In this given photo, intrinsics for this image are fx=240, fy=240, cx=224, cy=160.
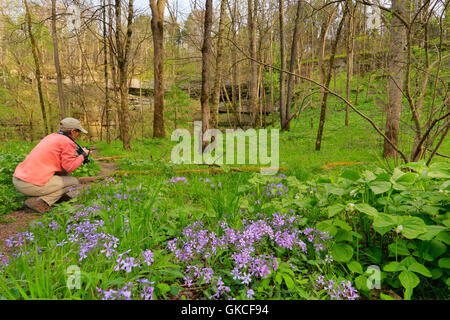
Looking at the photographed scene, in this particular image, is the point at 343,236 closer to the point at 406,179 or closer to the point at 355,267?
the point at 355,267

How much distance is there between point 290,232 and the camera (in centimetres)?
181

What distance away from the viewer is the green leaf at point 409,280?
1.25 m

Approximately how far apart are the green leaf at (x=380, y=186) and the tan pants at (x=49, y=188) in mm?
3894

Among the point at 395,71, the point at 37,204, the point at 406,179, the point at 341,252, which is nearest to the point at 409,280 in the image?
the point at 341,252

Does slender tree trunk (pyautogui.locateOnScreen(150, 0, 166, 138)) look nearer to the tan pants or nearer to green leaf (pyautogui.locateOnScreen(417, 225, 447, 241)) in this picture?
the tan pants

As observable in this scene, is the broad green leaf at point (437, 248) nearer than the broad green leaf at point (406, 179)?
Yes

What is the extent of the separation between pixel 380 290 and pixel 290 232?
624 millimetres

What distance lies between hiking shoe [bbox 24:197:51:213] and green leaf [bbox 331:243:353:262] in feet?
11.9

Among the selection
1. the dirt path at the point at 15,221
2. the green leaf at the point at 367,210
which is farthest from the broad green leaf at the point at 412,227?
the dirt path at the point at 15,221

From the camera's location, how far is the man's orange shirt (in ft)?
11.0

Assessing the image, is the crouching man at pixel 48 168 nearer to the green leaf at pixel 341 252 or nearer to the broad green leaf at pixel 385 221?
the green leaf at pixel 341 252

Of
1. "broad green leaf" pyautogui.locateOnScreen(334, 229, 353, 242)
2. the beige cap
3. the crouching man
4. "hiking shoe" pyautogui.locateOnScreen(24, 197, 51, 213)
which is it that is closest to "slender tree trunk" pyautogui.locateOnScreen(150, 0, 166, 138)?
the beige cap
